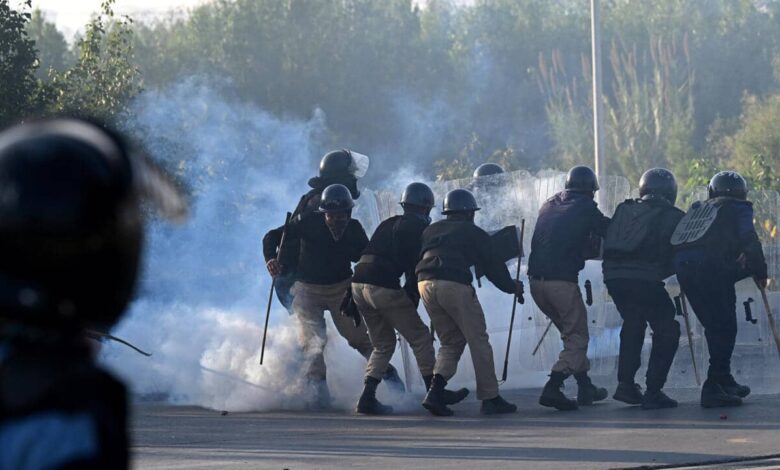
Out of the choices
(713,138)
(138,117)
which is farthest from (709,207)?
(713,138)

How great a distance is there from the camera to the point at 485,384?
967 centimetres

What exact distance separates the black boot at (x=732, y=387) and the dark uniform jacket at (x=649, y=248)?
2.69 ft

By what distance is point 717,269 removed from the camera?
380 inches

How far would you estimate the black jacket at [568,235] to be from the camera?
394 inches

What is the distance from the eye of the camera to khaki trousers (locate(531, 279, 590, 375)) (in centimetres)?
992

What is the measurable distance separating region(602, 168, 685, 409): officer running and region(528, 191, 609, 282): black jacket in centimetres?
15

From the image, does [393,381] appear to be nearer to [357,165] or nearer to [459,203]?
[459,203]

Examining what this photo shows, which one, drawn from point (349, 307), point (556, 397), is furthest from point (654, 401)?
point (349, 307)

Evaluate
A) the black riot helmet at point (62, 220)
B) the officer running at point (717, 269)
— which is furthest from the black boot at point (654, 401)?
the black riot helmet at point (62, 220)

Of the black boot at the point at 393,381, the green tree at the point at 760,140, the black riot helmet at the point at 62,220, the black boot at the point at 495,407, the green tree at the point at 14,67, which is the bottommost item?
the black riot helmet at the point at 62,220

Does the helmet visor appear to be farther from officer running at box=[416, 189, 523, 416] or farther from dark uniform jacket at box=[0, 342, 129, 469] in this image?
dark uniform jacket at box=[0, 342, 129, 469]

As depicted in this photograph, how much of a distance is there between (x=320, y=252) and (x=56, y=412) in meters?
9.08

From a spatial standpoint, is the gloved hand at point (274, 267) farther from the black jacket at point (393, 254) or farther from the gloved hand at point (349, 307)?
the black jacket at point (393, 254)

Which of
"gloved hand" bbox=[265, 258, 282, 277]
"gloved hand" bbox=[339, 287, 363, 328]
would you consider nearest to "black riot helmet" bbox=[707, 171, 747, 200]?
"gloved hand" bbox=[339, 287, 363, 328]
